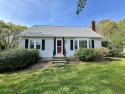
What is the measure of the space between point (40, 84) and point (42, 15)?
12441mm

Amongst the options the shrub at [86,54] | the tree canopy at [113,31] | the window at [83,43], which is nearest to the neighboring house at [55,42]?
the window at [83,43]

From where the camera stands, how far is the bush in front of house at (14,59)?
1280 centimetres

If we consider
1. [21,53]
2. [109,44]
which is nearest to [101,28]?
[109,44]

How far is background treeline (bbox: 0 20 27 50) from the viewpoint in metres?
25.1

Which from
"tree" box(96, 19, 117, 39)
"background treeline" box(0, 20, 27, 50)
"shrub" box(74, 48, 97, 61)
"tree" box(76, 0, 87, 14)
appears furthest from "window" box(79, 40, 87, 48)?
"tree" box(96, 19, 117, 39)

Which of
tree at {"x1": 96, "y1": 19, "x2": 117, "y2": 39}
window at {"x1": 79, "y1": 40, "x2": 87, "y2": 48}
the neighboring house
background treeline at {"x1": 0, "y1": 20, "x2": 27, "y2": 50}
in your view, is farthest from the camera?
tree at {"x1": 96, "y1": 19, "x2": 117, "y2": 39}

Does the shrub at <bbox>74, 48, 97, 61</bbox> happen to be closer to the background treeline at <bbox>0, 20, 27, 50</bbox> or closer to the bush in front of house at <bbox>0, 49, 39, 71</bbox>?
the bush in front of house at <bbox>0, 49, 39, 71</bbox>

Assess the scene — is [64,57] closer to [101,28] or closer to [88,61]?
[88,61]

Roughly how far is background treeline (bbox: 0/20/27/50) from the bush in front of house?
12322 mm

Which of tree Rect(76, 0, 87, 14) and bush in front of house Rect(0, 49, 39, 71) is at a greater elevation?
tree Rect(76, 0, 87, 14)

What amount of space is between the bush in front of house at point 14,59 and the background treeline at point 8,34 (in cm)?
1232

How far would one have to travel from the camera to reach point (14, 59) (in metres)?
13.2

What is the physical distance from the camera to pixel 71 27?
22.2m

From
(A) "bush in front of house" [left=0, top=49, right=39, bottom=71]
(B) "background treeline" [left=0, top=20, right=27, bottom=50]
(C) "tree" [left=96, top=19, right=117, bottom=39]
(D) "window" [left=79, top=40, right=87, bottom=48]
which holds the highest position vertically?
(C) "tree" [left=96, top=19, right=117, bottom=39]
